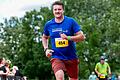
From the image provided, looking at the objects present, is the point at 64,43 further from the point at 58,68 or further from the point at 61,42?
the point at 58,68

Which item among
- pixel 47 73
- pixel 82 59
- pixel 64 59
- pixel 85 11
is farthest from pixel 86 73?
pixel 64 59

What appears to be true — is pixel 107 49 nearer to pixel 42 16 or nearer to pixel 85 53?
pixel 85 53

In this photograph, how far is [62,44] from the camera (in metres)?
8.22

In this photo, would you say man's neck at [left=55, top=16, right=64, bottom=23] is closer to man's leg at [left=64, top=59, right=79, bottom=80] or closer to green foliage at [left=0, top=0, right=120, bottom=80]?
man's leg at [left=64, top=59, right=79, bottom=80]

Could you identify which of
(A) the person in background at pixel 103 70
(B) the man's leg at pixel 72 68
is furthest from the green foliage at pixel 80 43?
(B) the man's leg at pixel 72 68

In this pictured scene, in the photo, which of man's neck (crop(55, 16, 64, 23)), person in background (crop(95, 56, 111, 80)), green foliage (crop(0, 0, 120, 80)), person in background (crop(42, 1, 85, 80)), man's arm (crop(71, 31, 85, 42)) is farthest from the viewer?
green foliage (crop(0, 0, 120, 80))

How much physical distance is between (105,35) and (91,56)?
402 centimetres

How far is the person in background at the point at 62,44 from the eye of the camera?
26.9ft

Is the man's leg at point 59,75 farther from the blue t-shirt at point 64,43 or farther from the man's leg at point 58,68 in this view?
the blue t-shirt at point 64,43

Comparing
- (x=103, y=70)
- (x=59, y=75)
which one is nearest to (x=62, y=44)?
(x=59, y=75)

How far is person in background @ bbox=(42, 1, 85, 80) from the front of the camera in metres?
8.20

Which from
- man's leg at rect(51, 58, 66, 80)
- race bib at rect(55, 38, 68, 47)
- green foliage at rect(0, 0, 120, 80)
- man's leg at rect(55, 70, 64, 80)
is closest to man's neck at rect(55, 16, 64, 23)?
race bib at rect(55, 38, 68, 47)

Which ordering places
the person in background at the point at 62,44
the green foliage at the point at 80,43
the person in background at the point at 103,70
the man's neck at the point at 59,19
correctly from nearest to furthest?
1. the person in background at the point at 62,44
2. the man's neck at the point at 59,19
3. the person in background at the point at 103,70
4. the green foliage at the point at 80,43

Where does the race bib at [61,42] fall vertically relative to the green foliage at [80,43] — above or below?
above
